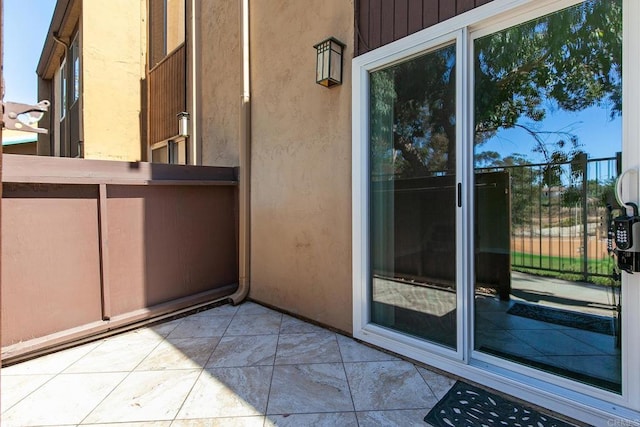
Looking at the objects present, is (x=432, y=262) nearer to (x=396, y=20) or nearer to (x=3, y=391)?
(x=396, y=20)

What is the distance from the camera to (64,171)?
8.70ft

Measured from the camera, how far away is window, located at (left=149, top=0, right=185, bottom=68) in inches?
215

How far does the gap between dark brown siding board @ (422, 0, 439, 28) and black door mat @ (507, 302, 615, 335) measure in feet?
6.80

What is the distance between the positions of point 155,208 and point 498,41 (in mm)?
3256

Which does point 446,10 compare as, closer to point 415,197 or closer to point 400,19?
point 400,19

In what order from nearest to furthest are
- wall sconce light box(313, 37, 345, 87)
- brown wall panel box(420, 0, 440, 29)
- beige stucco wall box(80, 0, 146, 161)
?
brown wall panel box(420, 0, 440, 29) → wall sconce light box(313, 37, 345, 87) → beige stucco wall box(80, 0, 146, 161)

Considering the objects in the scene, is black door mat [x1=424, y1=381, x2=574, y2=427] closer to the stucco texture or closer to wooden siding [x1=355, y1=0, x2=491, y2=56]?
the stucco texture

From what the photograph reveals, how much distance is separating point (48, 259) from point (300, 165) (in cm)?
226

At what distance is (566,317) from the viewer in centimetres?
216

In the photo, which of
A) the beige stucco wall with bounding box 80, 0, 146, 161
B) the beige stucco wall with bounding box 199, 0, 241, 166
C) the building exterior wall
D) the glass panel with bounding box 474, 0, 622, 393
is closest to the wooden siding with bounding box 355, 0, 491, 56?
the glass panel with bounding box 474, 0, 622, 393

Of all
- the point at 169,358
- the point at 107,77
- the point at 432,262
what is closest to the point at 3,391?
the point at 169,358

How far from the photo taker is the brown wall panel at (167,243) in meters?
3.04

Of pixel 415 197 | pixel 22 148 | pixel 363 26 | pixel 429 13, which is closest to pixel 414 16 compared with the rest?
pixel 429 13

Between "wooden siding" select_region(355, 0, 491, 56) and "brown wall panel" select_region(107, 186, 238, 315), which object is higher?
"wooden siding" select_region(355, 0, 491, 56)
